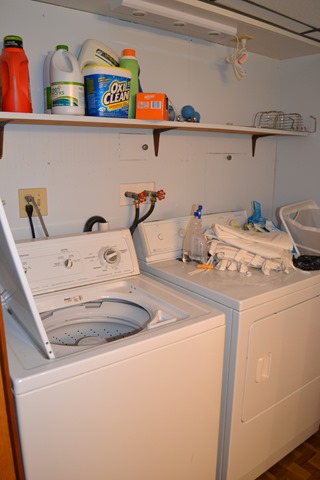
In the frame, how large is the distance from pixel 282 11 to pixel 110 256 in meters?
1.43

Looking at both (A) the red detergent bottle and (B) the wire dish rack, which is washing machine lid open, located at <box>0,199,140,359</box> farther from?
(B) the wire dish rack

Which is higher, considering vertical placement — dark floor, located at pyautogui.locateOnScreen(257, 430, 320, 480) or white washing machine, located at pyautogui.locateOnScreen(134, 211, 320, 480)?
white washing machine, located at pyautogui.locateOnScreen(134, 211, 320, 480)

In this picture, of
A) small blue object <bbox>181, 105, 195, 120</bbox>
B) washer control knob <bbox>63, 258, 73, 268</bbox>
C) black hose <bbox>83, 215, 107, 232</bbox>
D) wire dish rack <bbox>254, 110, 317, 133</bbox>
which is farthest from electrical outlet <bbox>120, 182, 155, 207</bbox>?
wire dish rack <bbox>254, 110, 317, 133</bbox>

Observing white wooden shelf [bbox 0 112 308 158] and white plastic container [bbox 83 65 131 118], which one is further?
white plastic container [bbox 83 65 131 118]

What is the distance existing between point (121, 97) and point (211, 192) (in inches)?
39.8

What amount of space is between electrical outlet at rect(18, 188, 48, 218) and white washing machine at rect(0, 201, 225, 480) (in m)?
0.22

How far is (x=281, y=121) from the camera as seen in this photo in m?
2.79

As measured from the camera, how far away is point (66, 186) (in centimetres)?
191

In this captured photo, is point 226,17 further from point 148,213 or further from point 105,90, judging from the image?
point 148,213

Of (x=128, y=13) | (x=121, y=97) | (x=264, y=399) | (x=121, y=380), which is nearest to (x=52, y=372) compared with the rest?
(x=121, y=380)

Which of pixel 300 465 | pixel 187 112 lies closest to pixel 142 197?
pixel 187 112

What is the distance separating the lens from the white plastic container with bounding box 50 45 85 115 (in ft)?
5.16

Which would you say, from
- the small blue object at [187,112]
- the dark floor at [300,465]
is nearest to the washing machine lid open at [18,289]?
the small blue object at [187,112]

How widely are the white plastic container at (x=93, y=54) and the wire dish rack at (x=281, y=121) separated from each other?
1.32 meters
